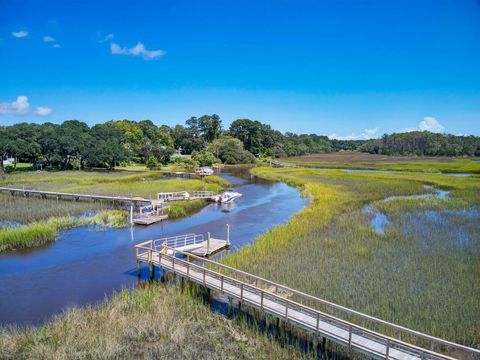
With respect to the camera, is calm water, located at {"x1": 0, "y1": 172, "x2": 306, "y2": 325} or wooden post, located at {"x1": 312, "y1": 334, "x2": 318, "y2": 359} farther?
calm water, located at {"x1": 0, "y1": 172, "x2": 306, "y2": 325}

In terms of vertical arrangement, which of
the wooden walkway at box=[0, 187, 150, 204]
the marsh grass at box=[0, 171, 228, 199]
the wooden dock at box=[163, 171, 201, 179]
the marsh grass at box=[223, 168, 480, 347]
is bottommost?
the marsh grass at box=[223, 168, 480, 347]

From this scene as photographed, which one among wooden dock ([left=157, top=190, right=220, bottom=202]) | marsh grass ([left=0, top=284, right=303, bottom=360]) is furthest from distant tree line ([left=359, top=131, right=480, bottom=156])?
marsh grass ([left=0, top=284, right=303, bottom=360])

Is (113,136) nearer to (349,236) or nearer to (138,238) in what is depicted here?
(138,238)

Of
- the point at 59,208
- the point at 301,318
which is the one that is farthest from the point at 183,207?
the point at 301,318

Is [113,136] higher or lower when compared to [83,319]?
higher

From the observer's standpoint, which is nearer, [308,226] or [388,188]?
[308,226]

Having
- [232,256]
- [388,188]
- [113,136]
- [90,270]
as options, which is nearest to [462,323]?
[232,256]

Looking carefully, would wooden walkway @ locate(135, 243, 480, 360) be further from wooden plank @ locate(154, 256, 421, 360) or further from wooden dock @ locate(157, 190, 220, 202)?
wooden dock @ locate(157, 190, 220, 202)

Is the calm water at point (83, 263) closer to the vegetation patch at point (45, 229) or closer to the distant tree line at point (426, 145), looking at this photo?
the vegetation patch at point (45, 229)
